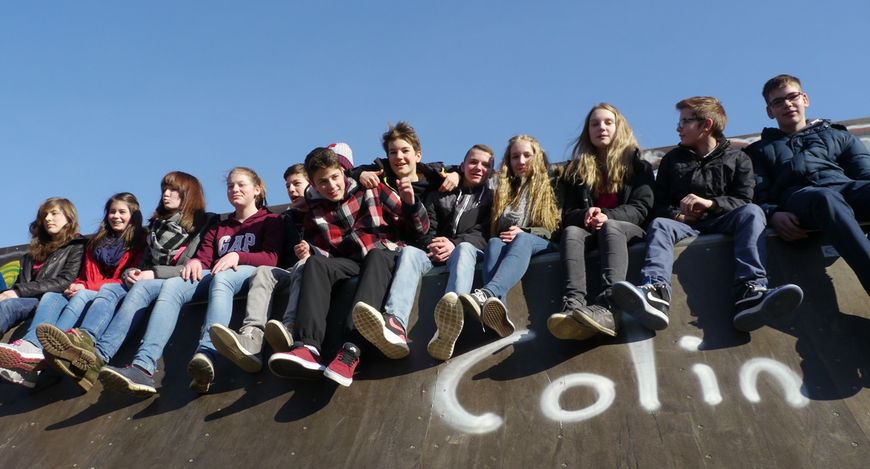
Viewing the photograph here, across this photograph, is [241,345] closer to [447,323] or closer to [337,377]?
[337,377]

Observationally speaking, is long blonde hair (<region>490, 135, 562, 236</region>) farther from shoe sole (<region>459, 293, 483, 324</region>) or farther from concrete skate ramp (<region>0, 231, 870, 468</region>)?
shoe sole (<region>459, 293, 483, 324</region>)

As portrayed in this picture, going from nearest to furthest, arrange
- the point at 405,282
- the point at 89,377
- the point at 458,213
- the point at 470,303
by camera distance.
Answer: the point at 470,303, the point at 405,282, the point at 89,377, the point at 458,213

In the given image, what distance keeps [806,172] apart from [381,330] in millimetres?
3005

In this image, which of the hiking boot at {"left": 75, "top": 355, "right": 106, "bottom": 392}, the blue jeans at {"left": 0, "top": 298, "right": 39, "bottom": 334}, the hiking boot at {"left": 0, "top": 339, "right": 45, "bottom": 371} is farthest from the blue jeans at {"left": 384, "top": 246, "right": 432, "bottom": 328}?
the blue jeans at {"left": 0, "top": 298, "right": 39, "bottom": 334}

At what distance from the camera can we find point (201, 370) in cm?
334

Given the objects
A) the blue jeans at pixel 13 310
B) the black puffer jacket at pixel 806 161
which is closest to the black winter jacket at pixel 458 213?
the black puffer jacket at pixel 806 161

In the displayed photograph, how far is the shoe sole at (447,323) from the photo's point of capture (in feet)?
10.1

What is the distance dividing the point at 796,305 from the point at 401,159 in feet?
9.29

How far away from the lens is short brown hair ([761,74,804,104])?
4242mm

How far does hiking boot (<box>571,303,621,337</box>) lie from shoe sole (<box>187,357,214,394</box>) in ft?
6.76

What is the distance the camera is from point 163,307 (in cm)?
394

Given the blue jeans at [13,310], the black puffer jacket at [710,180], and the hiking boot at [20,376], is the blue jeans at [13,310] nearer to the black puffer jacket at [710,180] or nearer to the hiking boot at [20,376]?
the hiking boot at [20,376]

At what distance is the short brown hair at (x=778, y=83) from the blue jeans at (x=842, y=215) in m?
0.97

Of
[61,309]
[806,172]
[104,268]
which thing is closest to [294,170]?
[104,268]
